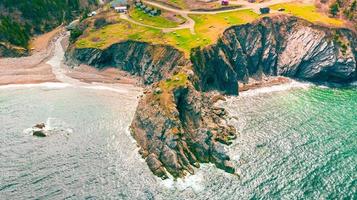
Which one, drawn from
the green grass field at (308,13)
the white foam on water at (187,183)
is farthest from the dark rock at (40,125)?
the green grass field at (308,13)

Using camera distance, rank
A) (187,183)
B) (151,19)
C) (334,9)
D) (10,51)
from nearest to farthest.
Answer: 1. (187,183)
2. (334,9)
3. (151,19)
4. (10,51)

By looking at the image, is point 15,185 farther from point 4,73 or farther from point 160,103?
point 4,73

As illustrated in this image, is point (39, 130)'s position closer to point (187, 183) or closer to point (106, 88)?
point (106, 88)

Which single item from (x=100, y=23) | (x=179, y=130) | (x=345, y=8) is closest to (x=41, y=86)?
(x=100, y=23)

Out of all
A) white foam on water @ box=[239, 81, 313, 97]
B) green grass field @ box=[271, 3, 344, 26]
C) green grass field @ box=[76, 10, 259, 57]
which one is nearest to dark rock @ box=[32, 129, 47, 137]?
green grass field @ box=[76, 10, 259, 57]

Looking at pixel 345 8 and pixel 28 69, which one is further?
pixel 345 8

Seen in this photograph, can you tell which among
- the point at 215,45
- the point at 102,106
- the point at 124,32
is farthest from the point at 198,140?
the point at 124,32

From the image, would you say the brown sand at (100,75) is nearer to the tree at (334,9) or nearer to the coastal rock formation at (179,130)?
the coastal rock formation at (179,130)
